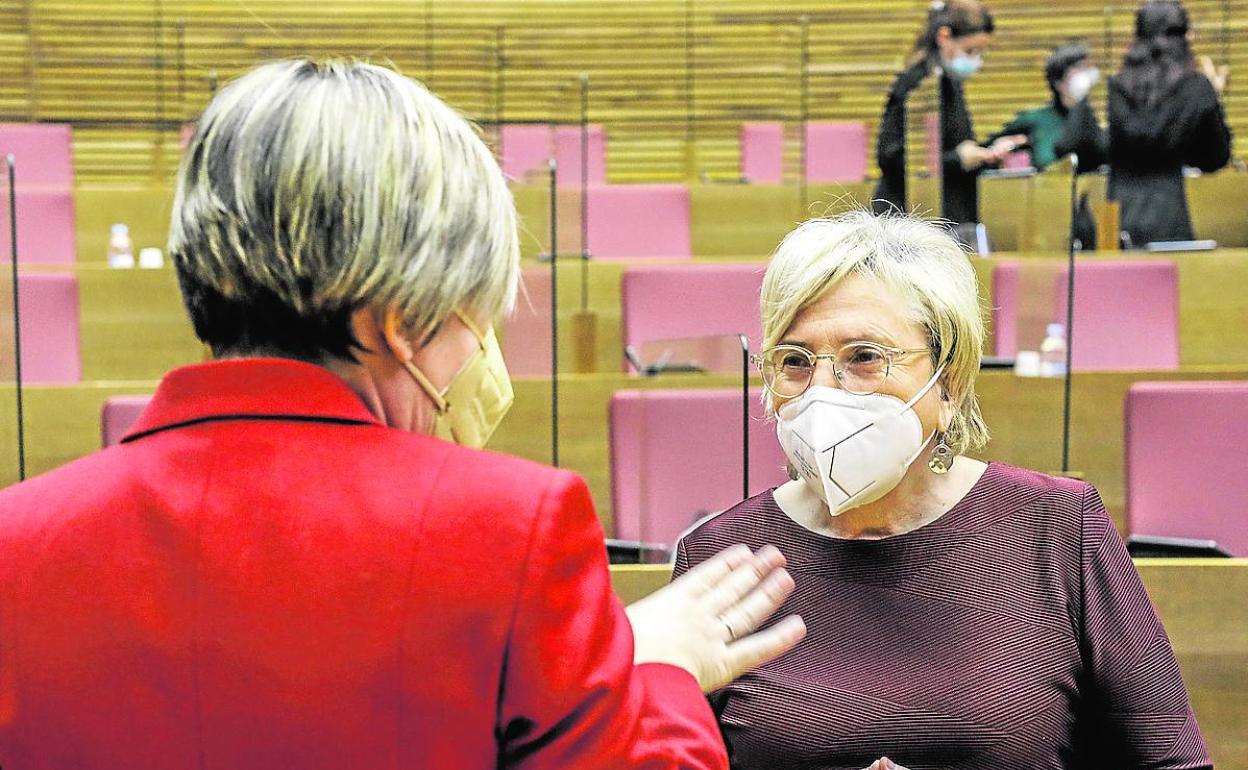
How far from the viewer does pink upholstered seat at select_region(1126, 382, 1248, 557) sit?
275 centimetres

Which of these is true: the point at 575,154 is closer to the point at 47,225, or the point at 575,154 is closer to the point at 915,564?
the point at 47,225

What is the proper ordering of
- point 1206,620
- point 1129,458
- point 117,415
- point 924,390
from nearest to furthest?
point 924,390 → point 1206,620 → point 117,415 → point 1129,458

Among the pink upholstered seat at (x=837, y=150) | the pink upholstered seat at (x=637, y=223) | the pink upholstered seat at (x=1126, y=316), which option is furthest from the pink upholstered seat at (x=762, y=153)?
the pink upholstered seat at (x=1126, y=316)

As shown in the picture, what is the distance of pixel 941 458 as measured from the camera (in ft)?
5.20

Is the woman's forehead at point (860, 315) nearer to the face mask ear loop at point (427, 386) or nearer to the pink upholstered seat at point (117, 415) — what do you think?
the face mask ear loop at point (427, 386)

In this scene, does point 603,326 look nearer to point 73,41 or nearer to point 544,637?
point 544,637

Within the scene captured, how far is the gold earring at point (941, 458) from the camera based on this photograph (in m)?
1.58

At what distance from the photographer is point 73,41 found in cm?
736

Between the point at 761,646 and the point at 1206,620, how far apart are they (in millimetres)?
1358

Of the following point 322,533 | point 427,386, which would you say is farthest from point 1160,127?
point 322,533

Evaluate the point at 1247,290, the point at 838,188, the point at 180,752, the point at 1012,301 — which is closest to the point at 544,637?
the point at 180,752

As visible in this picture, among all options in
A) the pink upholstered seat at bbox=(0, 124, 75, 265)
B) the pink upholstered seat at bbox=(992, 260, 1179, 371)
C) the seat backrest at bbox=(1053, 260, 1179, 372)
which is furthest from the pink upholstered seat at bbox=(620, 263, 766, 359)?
the pink upholstered seat at bbox=(0, 124, 75, 265)

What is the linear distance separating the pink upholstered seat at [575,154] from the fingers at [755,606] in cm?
351

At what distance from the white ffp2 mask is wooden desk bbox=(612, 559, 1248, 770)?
0.55 metres
